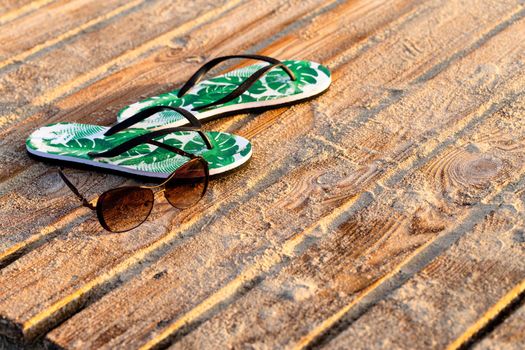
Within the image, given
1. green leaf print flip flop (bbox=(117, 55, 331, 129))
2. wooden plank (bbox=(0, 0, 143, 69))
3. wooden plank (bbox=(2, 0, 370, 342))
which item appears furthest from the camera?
wooden plank (bbox=(0, 0, 143, 69))

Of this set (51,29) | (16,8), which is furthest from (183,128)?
(16,8)

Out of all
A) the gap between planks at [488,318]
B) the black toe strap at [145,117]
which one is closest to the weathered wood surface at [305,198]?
the gap between planks at [488,318]

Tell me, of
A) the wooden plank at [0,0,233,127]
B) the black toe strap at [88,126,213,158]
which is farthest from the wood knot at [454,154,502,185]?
the wooden plank at [0,0,233,127]

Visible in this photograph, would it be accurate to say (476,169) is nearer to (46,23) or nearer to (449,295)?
(449,295)

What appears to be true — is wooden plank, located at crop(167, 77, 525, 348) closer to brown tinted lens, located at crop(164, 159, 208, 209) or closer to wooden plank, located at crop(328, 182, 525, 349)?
wooden plank, located at crop(328, 182, 525, 349)

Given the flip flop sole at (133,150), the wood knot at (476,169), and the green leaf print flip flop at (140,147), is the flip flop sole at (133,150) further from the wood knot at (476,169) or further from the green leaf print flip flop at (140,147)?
the wood knot at (476,169)

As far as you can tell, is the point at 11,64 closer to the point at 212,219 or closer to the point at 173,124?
the point at 173,124
